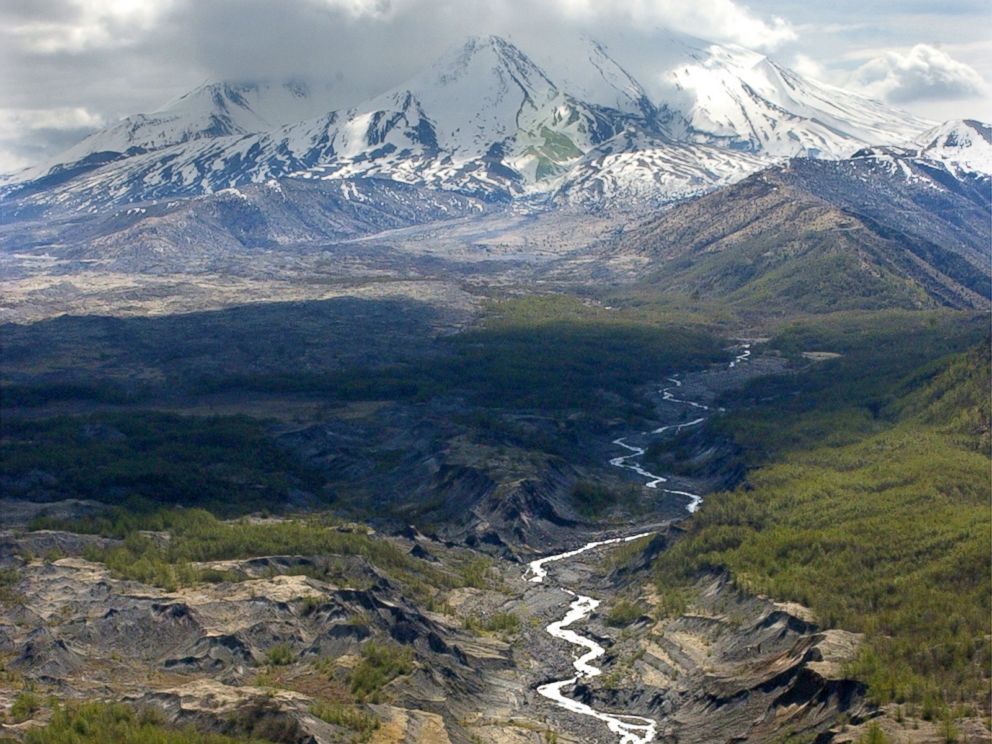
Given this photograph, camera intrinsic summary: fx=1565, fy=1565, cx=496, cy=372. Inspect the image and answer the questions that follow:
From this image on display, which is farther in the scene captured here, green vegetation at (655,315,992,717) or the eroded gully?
the eroded gully

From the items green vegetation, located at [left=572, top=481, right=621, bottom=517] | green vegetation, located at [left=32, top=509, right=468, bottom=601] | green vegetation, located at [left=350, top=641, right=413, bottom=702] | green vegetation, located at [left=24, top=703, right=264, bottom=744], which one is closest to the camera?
green vegetation, located at [left=24, top=703, right=264, bottom=744]

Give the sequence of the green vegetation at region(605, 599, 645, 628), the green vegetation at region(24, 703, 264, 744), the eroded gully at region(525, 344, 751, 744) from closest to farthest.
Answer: the green vegetation at region(24, 703, 264, 744) < the eroded gully at region(525, 344, 751, 744) < the green vegetation at region(605, 599, 645, 628)

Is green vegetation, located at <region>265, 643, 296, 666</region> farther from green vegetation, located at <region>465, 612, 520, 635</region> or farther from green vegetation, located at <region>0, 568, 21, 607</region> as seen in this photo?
green vegetation, located at <region>0, 568, 21, 607</region>

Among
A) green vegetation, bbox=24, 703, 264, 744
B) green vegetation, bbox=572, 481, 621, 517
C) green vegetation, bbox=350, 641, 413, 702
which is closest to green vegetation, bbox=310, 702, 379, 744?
green vegetation, bbox=350, 641, 413, 702

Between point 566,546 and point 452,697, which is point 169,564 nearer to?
point 452,697

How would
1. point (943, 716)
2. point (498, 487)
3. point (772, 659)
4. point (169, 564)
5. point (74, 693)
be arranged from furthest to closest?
1. point (498, 487)
2. point (169, 564)
3. point (772, 659)
4. point (74, 693)
5. point (943, 716)

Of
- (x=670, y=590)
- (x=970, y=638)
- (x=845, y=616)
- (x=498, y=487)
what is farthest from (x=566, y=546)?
(x=970, y=638)

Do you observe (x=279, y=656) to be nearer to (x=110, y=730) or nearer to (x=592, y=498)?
(x=110, y=730)

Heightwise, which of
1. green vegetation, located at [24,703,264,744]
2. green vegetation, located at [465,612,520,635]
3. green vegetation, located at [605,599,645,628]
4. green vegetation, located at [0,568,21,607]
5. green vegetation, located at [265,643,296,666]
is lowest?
green vegetation, located at [605,599,645,628]
